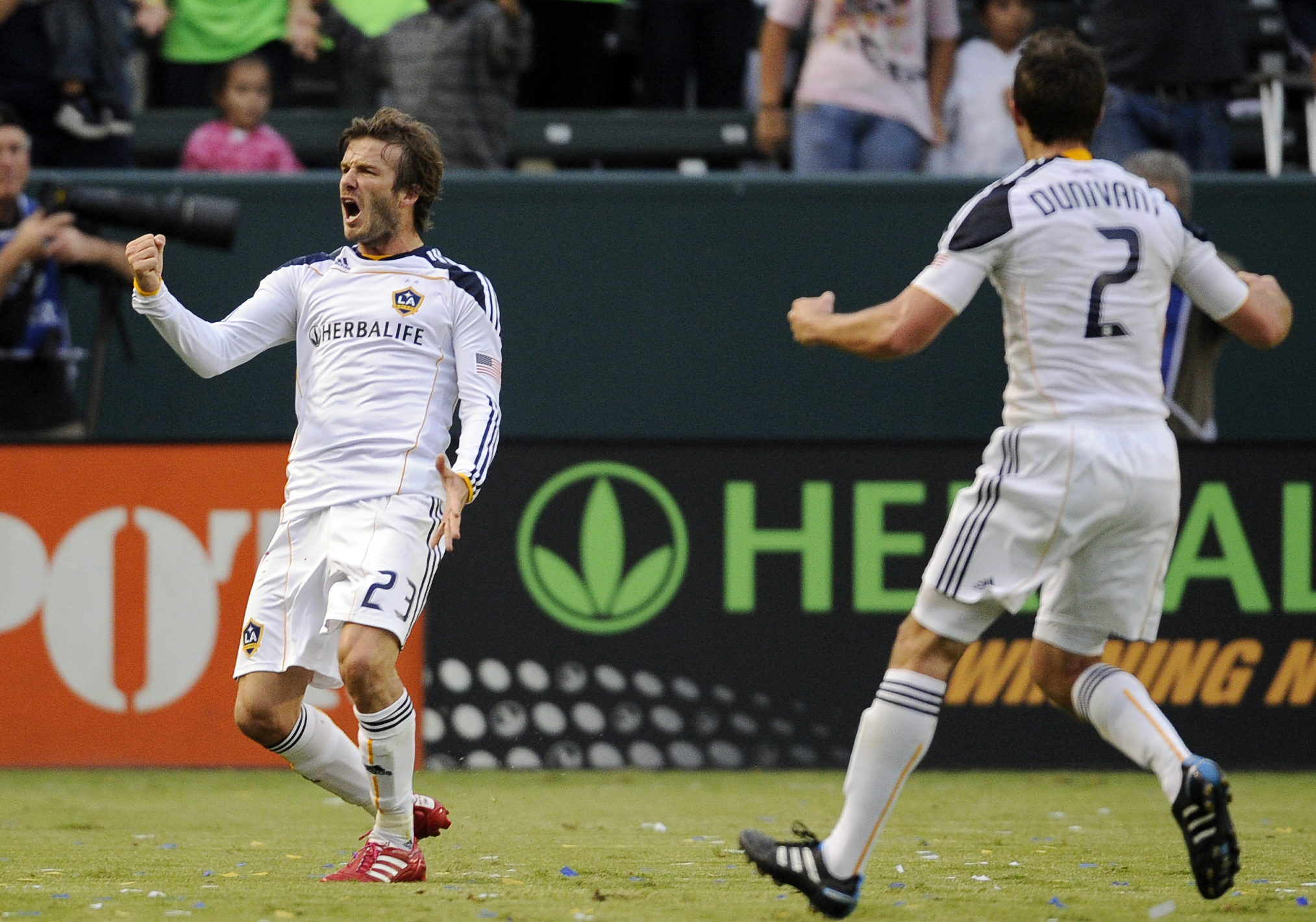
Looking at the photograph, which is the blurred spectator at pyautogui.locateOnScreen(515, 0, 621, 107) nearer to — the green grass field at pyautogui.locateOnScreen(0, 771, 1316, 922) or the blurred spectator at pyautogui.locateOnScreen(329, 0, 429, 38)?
the blurred spectator at pyautogui.locateOnScreen(329, 0, 429, 38)

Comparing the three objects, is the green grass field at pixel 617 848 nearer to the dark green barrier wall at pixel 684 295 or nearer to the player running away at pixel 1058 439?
the player running away at pixel 1058 439

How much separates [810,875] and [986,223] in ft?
5.13

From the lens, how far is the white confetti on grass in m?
4.31

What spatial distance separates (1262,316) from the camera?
4496 mm

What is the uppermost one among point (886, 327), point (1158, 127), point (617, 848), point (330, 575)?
point (1158, 127)

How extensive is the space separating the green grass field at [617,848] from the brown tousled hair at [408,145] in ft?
6.29

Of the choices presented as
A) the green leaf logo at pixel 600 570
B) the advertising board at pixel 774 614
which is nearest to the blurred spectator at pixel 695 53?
the advertising board at pixel 774 614

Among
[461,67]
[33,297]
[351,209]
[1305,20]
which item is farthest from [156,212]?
[1305,20]

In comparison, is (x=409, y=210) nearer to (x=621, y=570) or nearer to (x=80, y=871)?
(x=80, y=871)

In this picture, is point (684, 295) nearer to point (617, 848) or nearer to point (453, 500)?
point (617, 848)

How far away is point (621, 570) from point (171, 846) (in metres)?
2.74

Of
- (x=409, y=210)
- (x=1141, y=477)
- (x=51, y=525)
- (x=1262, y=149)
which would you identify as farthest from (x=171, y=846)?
(x=1262, y=149)

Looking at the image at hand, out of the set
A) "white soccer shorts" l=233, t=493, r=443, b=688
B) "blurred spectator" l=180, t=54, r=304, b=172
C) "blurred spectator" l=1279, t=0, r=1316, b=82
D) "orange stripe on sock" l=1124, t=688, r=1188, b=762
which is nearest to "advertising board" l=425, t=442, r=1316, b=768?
"blurred spectator" l=180, t=54, r=304, b=172

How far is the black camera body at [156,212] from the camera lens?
7.74m
